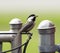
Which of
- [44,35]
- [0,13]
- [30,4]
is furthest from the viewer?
[0,13]

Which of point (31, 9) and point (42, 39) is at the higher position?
point (31, 9)

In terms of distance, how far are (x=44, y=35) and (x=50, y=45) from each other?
7 centimetres

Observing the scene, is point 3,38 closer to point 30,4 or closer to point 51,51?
point 51,51

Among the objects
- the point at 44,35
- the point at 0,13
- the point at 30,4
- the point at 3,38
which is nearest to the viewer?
the point at 44,35

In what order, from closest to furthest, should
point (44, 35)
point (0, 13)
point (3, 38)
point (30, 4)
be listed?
point (44, 35) → point (3, 38) → point (30, 4) → point (0, 13)

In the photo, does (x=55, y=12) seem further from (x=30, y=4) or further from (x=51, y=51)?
(x=51, y=51)

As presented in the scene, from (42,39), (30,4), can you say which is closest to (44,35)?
(42,39)

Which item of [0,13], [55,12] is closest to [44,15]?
[55,12]

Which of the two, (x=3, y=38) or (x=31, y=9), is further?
(x=31, y=9)

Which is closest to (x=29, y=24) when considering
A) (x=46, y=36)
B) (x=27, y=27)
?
(x=27, y=27)

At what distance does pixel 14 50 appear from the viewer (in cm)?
169

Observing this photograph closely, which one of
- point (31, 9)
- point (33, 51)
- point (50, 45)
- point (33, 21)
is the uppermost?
point (31, 9)

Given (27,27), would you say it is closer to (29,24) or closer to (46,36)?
(29,24)

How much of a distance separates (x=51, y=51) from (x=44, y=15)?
Answer: 213 cm
